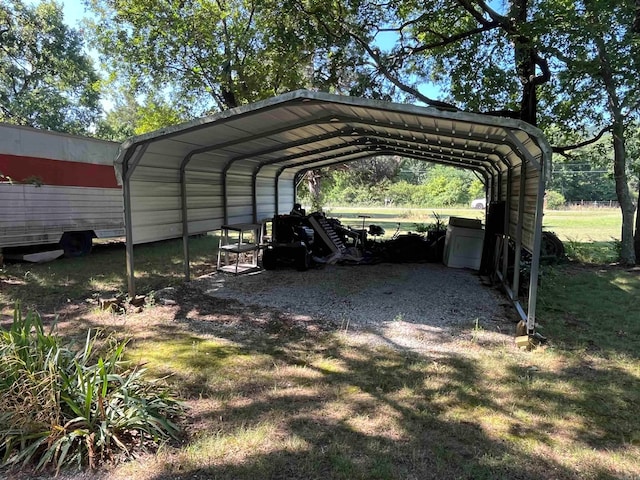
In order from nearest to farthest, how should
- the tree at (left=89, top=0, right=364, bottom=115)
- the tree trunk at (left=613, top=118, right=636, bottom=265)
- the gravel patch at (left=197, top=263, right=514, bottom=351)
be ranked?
the gravel patch at (left=197, top=263, right=514, bottom=351), the tree trunk at (left=613, top=118, right=636, bottom=265), the tree at (left=89, top=0, right=364, bottom=115)

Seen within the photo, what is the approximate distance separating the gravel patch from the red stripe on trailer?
4457mm

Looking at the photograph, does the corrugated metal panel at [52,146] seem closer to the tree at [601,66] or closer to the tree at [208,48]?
the tree at [208,48]

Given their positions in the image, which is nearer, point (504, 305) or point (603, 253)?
point (504, 305)

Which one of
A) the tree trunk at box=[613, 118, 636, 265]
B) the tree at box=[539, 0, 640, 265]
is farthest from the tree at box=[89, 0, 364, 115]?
the tree trunk at box=[613, 118, 636, 265]

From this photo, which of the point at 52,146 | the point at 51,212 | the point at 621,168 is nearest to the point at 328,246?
the point at 51,212

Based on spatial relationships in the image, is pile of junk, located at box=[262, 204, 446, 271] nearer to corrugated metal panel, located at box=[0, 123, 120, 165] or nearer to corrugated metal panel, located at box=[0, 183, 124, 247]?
corrugated metal panel, located at box=[0, 123, 120, 165]

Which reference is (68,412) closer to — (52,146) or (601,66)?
(52,146)

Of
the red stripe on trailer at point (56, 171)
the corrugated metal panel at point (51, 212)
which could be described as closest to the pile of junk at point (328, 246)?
the corrugated metal panel at point (51, 212)

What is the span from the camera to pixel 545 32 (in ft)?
25.8

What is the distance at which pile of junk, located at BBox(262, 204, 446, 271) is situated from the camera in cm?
843

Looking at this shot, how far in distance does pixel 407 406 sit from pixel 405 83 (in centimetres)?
1150

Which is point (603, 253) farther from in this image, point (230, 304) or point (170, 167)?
point (170, 167)

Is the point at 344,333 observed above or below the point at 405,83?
below

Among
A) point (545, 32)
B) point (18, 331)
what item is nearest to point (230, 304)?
point (18, 331)
